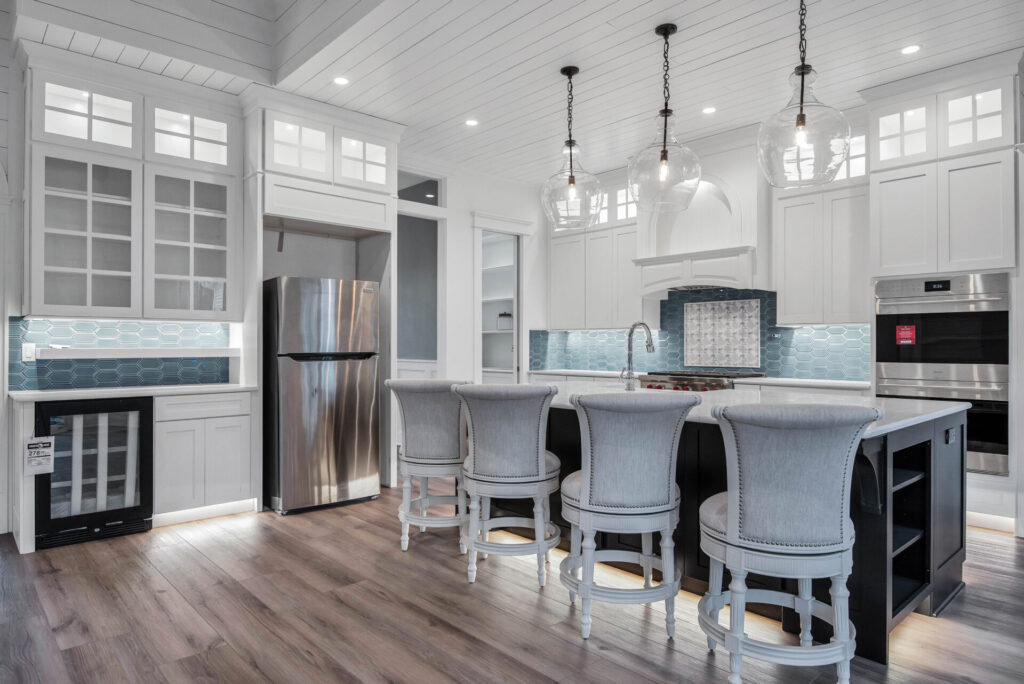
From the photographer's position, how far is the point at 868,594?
220cm

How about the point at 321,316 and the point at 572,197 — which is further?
the point at 321,316

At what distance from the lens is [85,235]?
3.83 meters

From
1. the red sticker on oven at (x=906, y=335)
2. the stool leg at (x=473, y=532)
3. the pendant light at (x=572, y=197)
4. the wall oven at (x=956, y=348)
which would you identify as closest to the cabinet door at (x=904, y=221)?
the wall oven at (x=956, y=348)

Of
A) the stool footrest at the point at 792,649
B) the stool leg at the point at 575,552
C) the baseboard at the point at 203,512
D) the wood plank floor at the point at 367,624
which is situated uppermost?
the stool leg at the point at 575,552

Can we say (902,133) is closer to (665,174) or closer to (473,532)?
(665,174)

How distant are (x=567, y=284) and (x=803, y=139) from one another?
4171mm

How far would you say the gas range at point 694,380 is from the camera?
198 inches

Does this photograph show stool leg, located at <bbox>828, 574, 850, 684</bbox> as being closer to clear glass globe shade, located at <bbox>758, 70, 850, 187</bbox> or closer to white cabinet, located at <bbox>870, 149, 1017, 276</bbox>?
clear glass globe shade, located at <bbox>758, 70, 850, 187</bbox>

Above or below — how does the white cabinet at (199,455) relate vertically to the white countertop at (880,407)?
below

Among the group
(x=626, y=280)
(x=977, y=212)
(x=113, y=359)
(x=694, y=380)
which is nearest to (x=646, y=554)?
(x=694, y=380)

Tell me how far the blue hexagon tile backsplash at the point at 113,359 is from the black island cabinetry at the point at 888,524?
10.2 feet

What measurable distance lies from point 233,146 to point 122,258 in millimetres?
1067

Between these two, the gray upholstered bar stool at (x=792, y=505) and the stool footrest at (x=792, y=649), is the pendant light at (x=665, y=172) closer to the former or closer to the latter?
the gray upholstered bar stool at (x=792, y=505)

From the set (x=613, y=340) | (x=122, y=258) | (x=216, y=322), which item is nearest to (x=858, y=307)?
(x=613, y=340)
